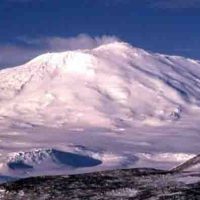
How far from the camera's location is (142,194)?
47.9m

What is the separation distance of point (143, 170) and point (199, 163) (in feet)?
15.6

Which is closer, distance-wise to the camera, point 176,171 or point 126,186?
point 126,186

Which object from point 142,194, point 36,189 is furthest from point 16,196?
point 142,194

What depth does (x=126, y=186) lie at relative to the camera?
2005 inches

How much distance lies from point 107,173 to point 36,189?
8014 millimetres

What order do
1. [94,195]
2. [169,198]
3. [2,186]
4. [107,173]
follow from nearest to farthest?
[169,198] → [94,195] → [2,186] → [107,173]

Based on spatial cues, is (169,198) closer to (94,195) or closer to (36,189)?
(94,195)

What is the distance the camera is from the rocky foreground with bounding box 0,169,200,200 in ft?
157

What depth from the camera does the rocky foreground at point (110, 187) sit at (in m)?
47.8

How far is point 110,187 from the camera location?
51.2 meters

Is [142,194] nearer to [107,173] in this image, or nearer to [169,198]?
[169,198]

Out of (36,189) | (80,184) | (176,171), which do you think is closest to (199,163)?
(176,171)

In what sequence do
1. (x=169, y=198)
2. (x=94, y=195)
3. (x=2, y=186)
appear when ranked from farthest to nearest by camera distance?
(x=2, y=186) → (x=94, y=195) → (x=169, y=198)

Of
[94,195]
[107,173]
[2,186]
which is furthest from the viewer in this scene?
[107,173]
